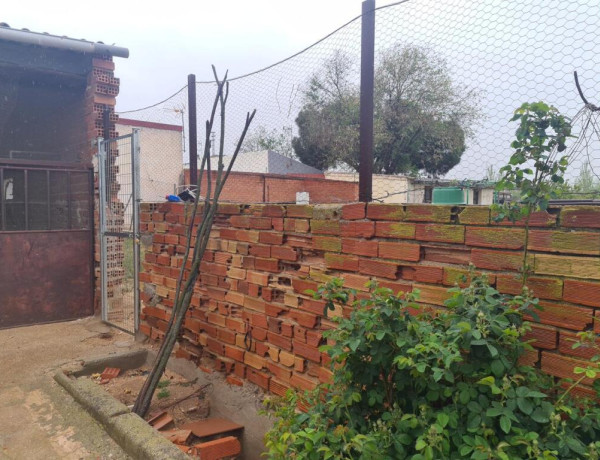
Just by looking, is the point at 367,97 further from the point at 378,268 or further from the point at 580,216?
the point at 580,216

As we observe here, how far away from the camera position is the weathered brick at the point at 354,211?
8.80 ft

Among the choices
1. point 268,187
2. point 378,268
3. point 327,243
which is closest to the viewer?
point 378,268

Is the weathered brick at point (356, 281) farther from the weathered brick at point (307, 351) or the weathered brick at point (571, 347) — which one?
the weathered brick at point (571, 347)

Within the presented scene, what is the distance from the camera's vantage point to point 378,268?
2588mm

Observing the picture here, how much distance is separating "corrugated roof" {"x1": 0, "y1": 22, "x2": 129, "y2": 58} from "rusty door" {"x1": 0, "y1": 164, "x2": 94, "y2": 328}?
145 centimetres

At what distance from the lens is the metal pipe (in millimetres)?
5629

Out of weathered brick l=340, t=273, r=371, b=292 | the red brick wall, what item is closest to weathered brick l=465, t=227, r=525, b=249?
weathered brick l=340, t=273, r=371, b=292

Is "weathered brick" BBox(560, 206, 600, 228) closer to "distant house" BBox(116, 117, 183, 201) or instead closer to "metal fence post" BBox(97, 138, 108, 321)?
"metal fence post" BBox(97, 138, 108, 321)

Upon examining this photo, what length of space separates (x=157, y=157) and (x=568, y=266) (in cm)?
1580

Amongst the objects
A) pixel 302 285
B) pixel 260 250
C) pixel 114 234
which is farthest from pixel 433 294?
pixel 114 234

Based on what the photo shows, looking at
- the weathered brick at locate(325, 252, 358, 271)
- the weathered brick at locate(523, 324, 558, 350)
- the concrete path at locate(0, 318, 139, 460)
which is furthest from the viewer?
the concrete path at locate(0, 318, 139, 460)

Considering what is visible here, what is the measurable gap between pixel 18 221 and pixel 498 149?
6.25m

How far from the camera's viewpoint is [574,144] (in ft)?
6.24

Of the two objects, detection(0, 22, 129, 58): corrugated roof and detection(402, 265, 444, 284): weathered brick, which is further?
detection(0, 22, 129, 58): corrugated roof
